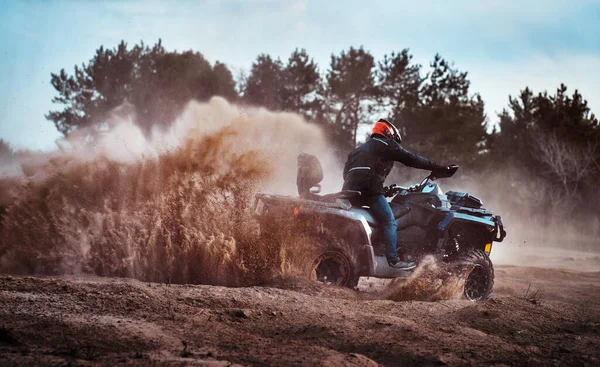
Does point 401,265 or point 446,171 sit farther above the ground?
point 446,171

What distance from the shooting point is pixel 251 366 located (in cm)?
440

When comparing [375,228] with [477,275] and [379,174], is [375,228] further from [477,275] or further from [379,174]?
[477,275]

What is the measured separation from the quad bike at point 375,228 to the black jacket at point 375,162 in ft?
0.66

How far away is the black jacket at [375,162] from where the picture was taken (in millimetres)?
8008

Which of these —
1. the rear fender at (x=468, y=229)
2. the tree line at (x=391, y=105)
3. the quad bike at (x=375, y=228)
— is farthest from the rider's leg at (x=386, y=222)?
the tree line at (x=391, y=105)

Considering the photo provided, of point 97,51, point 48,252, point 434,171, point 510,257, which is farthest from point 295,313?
point 97,51

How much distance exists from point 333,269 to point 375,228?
2.55 feet

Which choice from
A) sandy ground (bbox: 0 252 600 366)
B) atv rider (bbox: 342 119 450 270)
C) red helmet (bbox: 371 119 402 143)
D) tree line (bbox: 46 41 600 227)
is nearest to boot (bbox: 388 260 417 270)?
atv rider (bbox: 342 119 450 270)

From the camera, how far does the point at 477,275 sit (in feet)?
29.1

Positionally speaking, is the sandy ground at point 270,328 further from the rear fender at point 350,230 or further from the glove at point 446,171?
the glove at point 446,171

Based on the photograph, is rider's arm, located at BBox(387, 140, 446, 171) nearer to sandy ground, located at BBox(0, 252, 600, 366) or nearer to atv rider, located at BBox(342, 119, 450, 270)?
atv rider, located at BBox(342, 119, 450, 270)

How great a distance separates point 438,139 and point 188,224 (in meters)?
33.0

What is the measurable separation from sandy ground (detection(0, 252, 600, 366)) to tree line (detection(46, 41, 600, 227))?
105ft

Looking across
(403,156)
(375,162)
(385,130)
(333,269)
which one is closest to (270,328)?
(333,269)
